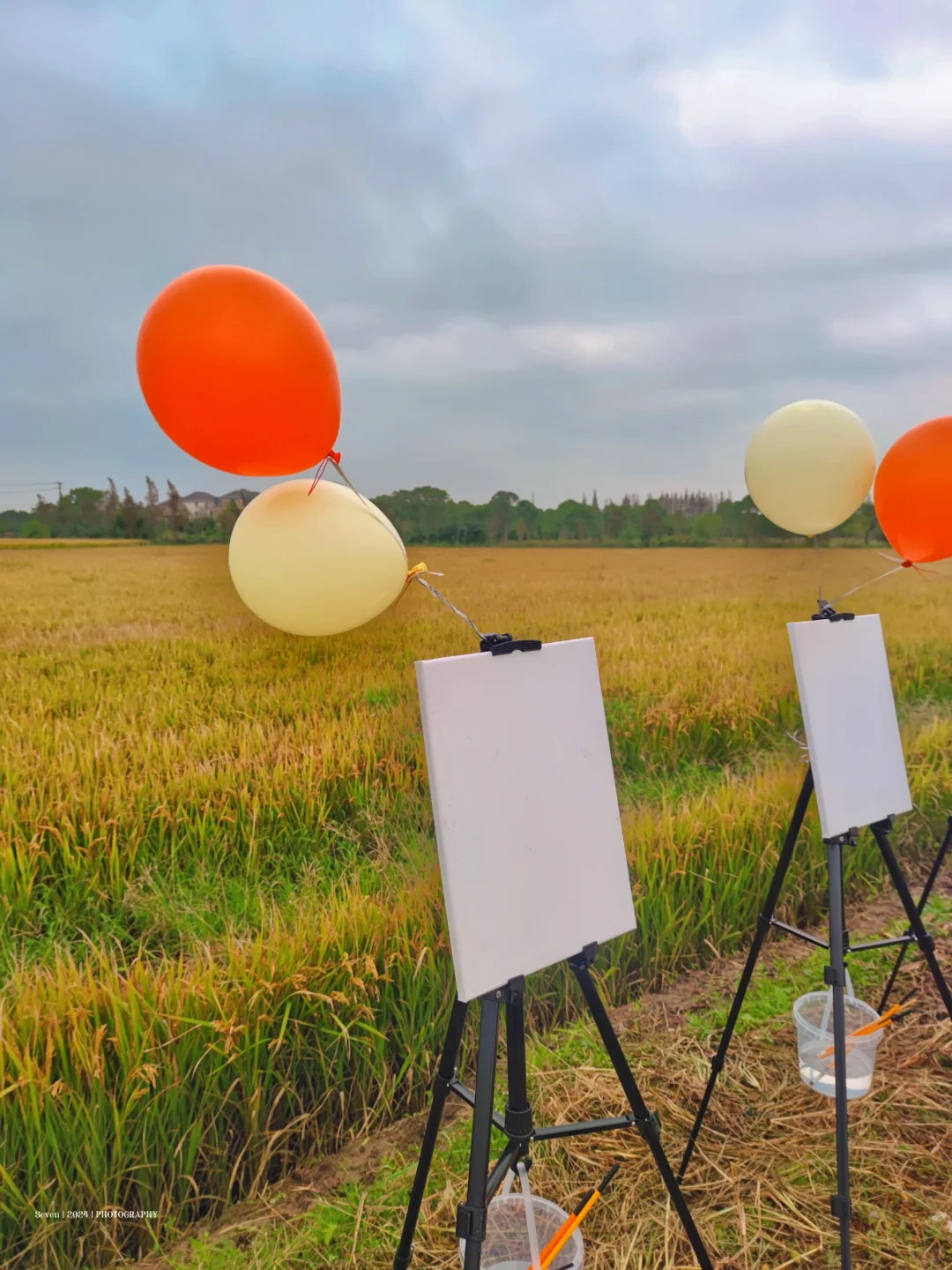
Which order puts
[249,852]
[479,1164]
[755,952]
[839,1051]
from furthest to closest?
[249,852], [755,952], [839,1051], [479,1164]

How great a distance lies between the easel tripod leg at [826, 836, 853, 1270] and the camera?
4.89 ft

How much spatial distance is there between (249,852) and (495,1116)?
1230 millimetres

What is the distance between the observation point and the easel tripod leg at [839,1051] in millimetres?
1490

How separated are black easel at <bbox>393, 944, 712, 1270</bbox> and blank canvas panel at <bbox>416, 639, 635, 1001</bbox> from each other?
0.06m

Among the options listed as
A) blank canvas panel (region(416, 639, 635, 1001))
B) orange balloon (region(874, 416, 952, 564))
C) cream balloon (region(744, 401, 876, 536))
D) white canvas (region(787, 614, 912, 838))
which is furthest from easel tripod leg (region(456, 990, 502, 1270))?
orange balloon (region(874, 416, 952, 564))

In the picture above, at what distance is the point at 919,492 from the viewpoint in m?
2.02

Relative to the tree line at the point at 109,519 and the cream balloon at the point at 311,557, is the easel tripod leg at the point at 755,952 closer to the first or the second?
the cream balloon at the point at 311,557

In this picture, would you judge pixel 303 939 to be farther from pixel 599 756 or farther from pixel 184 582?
pixel 184 582

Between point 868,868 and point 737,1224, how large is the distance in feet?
6.71

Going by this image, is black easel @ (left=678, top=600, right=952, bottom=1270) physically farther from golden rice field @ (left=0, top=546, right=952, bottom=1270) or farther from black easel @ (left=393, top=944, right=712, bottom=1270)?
golden rice field @ (left=0, top=546, right=952, bottom=1270)

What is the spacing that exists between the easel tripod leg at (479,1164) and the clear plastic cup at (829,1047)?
1.30m

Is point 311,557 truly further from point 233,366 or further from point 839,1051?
point 839,1051

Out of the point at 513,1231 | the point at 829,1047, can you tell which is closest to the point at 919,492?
the point at 829,1047

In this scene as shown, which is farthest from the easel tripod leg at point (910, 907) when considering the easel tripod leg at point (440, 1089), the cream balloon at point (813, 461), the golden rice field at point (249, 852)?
the easel tripod leg at point (440, 1089)
